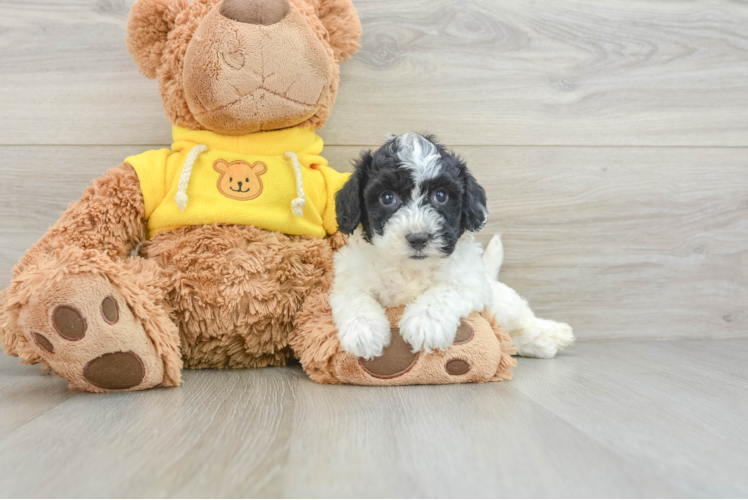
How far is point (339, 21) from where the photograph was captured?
159 centimetres

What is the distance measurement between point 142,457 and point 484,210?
2.89 ft

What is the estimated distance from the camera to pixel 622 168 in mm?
1995

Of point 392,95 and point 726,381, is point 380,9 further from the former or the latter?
point 726,381

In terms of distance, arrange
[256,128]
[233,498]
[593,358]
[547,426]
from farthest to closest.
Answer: [593,358] → [256,128] → [547,426] → [233,498]

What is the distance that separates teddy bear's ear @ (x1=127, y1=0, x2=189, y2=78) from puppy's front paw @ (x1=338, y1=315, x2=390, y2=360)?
3.06 feet

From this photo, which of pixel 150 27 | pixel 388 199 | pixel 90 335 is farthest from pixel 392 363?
pixel 150 27

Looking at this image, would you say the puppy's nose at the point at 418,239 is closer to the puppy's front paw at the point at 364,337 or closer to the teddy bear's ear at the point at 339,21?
the puppy's front paw at the point at 364,337

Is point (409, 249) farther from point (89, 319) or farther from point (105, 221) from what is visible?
point (105, 221)

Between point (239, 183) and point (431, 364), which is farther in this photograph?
point (239, 183)

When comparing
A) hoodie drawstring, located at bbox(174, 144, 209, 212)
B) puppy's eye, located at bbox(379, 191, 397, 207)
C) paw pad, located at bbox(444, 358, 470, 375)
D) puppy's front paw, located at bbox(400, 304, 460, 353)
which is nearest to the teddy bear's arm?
hoodie drawstring, located at bbox(174, 144, 209, 212)

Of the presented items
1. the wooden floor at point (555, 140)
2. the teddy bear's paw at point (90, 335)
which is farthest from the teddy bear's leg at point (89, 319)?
the wooden floor at point (555, 140)

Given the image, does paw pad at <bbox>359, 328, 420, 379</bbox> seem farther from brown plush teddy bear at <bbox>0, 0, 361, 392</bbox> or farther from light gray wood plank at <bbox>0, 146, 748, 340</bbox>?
light gray wood plank at <bbox>0, 146, 748, 340</bbox>

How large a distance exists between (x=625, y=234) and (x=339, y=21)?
4.10ft

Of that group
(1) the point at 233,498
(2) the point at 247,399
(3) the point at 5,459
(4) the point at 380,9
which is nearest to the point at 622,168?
(4) the point at 380,9
